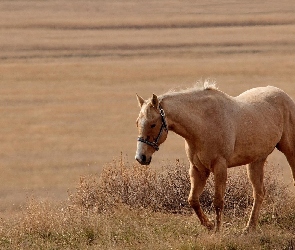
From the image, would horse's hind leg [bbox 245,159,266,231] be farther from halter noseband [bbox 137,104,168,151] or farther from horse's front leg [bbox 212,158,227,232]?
halter noseband [bbox 137,104,168,151]

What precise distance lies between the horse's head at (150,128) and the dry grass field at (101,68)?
448 centimetres

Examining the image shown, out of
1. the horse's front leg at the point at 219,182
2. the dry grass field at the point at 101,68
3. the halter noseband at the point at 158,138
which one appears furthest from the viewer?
the dry grass field at the point at 101,68

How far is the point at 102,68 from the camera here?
109 feet

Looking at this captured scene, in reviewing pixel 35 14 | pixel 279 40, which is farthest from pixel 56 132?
pixel 35 14

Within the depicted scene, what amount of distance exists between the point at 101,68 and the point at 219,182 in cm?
2566

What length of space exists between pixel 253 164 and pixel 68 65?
84.7ft

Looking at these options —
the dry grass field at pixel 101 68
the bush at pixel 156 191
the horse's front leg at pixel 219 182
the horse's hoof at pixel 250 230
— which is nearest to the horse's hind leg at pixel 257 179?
the horse's hoof at pixel 250 230

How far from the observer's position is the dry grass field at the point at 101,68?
18.6 m

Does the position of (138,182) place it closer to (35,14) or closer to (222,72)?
(222,72)

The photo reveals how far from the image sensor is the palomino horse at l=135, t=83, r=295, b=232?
7.57 m

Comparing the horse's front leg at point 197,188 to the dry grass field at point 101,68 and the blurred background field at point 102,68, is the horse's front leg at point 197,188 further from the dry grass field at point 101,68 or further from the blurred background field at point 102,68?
the blurred background field at point 102,68

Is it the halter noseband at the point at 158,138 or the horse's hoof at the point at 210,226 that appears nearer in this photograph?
the halter noseband at the point at 158,138

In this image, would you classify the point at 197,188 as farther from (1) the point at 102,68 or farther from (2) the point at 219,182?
(1) the point at 102,68

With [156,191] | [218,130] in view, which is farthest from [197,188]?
[156,191]
